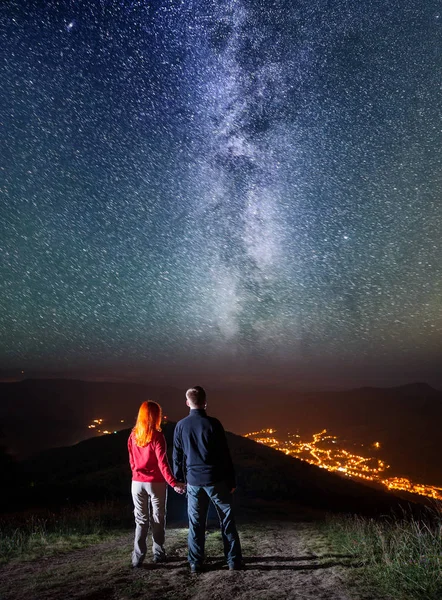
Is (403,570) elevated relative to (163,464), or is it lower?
lower

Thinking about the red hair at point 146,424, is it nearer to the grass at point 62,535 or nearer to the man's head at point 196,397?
the man's head at point 196,397

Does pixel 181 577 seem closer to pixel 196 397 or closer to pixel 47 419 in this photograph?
pixel 196 397

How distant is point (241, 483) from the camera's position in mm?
20641

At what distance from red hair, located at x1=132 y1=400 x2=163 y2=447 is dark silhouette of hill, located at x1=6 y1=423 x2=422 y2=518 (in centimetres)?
837

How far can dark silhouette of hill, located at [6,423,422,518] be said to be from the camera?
1756 cm

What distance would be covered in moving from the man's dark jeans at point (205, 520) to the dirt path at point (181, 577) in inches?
7.3

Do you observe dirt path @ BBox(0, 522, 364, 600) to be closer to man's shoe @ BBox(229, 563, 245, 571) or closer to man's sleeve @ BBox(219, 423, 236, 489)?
man's shoe @ BBox(229, 563, 245, 571)

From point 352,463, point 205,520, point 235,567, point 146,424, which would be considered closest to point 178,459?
point 146,424

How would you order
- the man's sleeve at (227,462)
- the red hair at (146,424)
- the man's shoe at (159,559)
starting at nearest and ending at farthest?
the man's sleeve at (227,462), the red hair at (146,424), the man's shoe at (159,559)

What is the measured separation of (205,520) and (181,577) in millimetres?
620

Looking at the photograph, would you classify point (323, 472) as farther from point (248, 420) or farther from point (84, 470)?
point (248, 420)

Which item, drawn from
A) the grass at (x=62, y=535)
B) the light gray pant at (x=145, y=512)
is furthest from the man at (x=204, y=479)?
the grass at (x=62, y=535)

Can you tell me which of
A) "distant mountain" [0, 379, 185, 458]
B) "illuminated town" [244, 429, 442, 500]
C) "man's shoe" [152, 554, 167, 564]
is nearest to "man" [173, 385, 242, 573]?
"man's shoe" [152, 554, 167, 564]

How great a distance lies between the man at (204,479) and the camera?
15.4 feet
